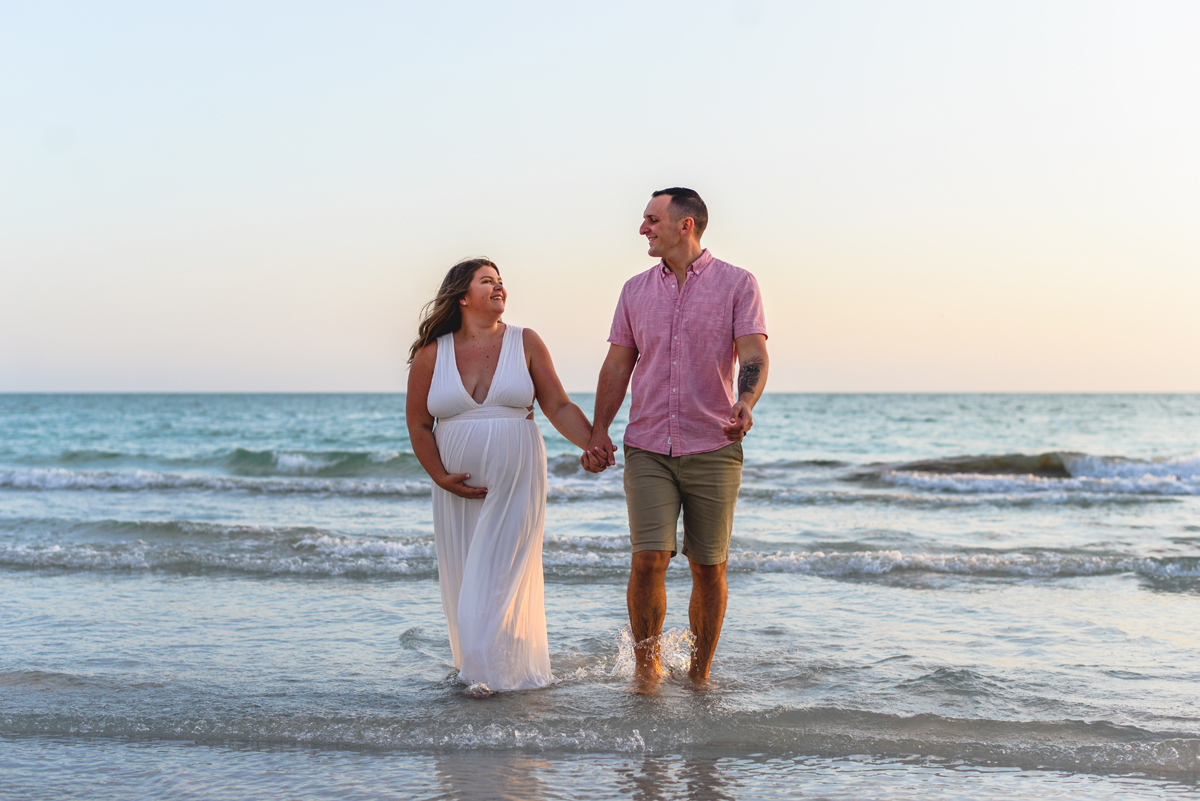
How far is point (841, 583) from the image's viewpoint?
7133mm

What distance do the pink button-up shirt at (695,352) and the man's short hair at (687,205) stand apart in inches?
6.5

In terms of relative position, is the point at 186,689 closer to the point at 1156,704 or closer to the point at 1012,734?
the point at 1012,734

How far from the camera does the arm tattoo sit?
3877mm

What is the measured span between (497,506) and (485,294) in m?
0.96

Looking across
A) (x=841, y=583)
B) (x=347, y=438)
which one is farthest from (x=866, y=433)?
(x=841, y=583)

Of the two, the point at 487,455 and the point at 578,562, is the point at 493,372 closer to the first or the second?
the point at 487,455

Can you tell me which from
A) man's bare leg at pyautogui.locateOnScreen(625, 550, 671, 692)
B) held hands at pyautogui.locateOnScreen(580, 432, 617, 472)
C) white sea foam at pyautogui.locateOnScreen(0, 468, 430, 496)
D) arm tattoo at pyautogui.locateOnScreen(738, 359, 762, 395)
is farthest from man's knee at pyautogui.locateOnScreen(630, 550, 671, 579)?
white sea foam at pyautogui.locateOnScreen(0, 468, 430, 496)

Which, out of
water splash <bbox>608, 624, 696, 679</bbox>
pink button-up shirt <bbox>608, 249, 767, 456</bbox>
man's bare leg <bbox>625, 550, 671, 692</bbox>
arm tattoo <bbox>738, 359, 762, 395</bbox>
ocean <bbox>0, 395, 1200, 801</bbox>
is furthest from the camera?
water splash <bbox>608, 624, 696, 679</bbox>

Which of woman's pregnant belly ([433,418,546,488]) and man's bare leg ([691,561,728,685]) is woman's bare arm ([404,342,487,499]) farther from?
man's bare leg ([691,561,728,685])

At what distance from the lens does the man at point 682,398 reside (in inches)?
160

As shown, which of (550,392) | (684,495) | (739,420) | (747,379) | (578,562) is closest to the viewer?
(739,420)

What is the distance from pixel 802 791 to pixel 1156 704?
200 centimetres

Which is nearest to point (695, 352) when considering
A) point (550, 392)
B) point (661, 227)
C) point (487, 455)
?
point (661, 227)

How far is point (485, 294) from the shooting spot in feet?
13.8
